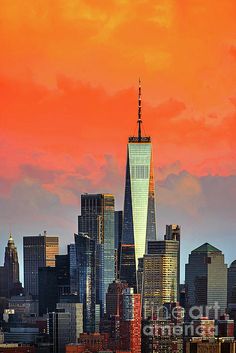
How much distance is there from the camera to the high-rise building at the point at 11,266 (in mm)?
51938

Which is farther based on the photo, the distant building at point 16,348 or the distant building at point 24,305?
the distant building at point 24,305

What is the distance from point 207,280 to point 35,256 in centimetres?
599

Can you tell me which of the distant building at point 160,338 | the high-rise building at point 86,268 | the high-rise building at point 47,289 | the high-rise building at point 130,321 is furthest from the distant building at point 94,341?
the high-rise building at point 86,268

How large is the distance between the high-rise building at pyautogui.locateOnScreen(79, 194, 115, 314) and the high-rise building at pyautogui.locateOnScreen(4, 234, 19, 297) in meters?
2.15

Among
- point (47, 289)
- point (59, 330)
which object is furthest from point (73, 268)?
point (59, 330)

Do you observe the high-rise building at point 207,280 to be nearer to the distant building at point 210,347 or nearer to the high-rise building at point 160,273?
the high-rise building at point 160,273

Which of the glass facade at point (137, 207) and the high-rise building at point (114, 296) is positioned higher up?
the glass facade at point (137, 207)

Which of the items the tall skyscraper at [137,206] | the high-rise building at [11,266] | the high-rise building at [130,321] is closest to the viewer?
the high-rise building at [130,321]

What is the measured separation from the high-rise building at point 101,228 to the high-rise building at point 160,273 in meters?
1.13

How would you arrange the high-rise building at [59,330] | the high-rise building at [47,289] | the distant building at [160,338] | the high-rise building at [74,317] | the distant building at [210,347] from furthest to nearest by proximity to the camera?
the high-rise building at [47,289] → the high-rise building at [74,317] → the high-rise building at [59,330] → the distant building at [160,338] → the distant building at [210,347]

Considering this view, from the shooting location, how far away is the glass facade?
53469mm

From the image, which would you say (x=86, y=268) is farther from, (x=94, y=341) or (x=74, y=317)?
(x=94, y=341)

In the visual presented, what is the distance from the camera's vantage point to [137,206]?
53.7 m

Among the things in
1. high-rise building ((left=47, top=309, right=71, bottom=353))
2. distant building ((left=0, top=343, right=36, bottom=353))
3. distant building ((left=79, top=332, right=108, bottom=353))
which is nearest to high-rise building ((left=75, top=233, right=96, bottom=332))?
high-rise building ((left=47, top=309, right=71, bottom=353))
